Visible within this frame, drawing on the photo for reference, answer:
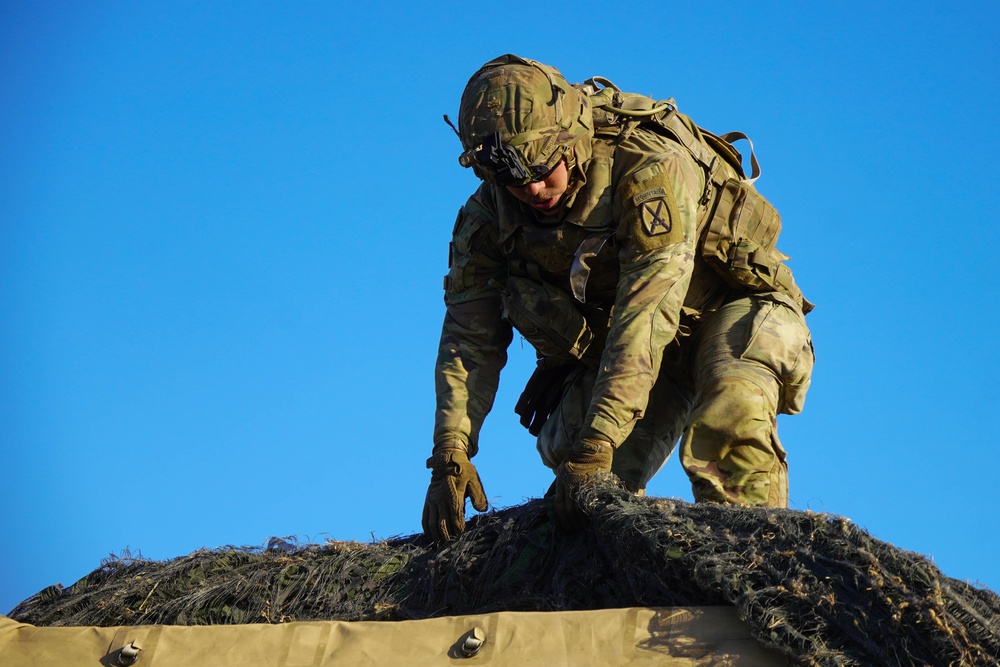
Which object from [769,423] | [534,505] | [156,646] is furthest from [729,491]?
[156,646]

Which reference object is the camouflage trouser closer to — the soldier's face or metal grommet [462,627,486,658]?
the soldier's face

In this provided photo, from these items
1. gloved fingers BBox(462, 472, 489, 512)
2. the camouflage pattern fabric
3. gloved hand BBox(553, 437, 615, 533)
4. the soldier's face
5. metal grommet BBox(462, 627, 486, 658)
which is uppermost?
the soldier's face

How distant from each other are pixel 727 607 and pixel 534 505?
1.62 m

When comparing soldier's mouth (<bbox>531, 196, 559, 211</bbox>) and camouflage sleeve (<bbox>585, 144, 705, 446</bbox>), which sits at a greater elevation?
soldier's mouth (<bbox>531, 196, 559, 211</bbox>)

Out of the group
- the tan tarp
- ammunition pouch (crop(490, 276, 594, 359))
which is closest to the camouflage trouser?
ammunition pouch (crop(490, 276, 594, 359))

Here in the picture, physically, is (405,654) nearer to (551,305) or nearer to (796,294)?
(551,305)

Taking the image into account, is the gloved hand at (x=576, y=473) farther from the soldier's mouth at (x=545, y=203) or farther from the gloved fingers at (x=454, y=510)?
the soldier's mouth at (x=545, y=203)

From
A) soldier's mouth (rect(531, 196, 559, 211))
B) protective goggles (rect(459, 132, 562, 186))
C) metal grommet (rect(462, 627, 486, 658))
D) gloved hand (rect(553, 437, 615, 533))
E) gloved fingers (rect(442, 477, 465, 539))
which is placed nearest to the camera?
metal grommet (rect(462, 627, 486, 658))

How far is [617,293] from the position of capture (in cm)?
637

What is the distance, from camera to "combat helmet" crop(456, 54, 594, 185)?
624cm

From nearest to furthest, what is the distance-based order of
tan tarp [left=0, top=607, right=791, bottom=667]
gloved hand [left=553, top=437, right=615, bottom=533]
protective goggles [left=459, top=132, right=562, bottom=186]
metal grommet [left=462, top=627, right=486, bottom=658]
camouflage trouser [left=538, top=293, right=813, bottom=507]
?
1. tan tarp [left=0, top=607, right=791, bottom=667]
2. metal grommet [left=462, top=627, right=486, bottom=658]
3. gloved hand [left=553, top=437, right=615, bottom=533]
4. protective goggles [left=459, top=132, right=562, bottom=186]
5. camouflage trouser [left=538, top=293, right=813, bottom=507]

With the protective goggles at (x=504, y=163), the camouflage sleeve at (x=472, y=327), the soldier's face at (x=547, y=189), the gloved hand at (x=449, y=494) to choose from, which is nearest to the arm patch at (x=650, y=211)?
the soldier's face at (x=547, y=189)

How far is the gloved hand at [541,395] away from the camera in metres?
7.65

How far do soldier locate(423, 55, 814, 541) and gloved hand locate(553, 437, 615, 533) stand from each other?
0.01m
